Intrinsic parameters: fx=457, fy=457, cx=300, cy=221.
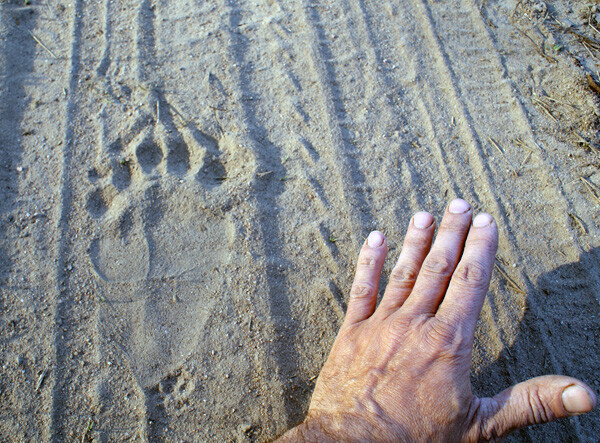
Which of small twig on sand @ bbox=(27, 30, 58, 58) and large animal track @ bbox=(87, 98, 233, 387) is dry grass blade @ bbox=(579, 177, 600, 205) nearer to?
large animal track @ bbox=(87, 98, 233, 387)

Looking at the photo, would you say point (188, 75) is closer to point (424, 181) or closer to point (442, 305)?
point (424, 181)

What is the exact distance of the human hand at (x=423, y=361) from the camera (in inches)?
57.0

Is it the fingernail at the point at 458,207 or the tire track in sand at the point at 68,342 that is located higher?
the fingernail at the point at 458,207

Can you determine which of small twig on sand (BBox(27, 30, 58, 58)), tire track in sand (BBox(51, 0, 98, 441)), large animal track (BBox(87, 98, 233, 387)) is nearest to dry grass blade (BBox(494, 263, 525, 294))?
large animal track (BBox(87, 98, 233, 387))

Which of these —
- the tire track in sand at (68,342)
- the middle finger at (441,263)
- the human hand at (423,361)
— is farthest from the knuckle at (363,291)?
the tire track in sand at (68,342)

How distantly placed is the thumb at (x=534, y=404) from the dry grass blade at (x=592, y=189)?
3.82 ft

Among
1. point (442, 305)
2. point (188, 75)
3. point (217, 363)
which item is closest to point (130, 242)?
point (217, 363)

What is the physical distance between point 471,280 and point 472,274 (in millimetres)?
24

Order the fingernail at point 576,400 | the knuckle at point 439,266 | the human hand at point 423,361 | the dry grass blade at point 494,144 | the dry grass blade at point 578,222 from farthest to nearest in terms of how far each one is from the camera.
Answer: the dry grass blade at point 494,144
the dry grass blade at point 578,222
the knuckle at point 439,266
the human hand at point 423,361
the fingernail at point 576,400

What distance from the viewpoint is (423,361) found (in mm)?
1548

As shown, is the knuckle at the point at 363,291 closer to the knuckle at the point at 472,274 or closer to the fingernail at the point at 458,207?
the knuckle at the point at 472,274

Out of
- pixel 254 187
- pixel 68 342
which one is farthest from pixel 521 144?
pixel 68 342

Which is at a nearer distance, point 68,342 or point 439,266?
Answer: point 439,266

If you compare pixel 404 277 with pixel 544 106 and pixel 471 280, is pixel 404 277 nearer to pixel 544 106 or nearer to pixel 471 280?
pixel 471 280
